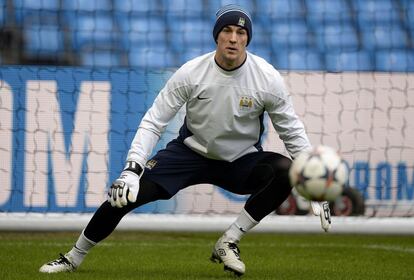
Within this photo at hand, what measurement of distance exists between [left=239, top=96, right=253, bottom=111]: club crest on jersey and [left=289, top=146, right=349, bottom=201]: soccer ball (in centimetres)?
85

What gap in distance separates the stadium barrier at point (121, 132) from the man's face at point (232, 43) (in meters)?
3.56

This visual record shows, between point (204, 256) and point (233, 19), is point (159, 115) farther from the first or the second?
point (204, 256)

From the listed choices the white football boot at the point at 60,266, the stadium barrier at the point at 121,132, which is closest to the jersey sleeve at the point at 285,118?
the white football boot at the point at 60,266

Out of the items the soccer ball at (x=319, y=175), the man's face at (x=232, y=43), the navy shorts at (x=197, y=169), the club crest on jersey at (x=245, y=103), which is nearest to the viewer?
the soccer ball at (x=319, y=175)

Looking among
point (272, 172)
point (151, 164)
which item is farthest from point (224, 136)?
point (151, 164)

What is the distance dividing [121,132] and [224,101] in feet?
11.9

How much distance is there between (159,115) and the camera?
Result: 6.18m

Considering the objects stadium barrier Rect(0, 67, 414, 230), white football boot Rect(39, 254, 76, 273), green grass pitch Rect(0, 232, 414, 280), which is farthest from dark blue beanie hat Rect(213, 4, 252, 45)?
stadium barrier Rect(0, 67, 414, 230)

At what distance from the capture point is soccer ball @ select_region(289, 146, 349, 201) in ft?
17.7

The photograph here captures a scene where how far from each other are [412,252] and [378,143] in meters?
1.71

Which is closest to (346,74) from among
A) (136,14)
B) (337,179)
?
(136,14)

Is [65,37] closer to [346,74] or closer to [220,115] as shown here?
[346,74]

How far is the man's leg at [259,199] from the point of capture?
6332 mm

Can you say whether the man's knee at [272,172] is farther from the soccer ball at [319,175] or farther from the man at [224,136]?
the soccer ball at [319,175]
